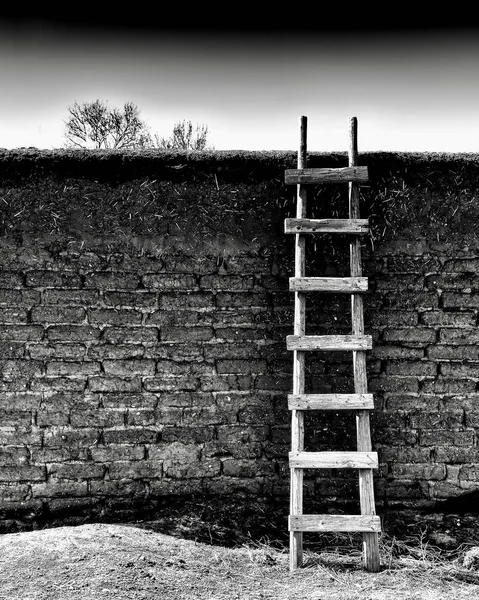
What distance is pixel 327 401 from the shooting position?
340 cm

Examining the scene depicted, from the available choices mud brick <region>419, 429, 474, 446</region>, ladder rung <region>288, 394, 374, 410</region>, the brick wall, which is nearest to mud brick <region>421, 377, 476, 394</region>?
the brick wall

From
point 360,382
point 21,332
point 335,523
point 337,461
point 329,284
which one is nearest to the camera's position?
point 335,523

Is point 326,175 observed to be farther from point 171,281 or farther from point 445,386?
point 445,386

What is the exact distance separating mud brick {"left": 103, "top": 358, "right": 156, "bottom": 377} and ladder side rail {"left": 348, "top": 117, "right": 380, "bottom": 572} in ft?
4.17

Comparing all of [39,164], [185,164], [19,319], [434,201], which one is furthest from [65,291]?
[434,201]

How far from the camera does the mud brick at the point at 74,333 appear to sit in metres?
3.76

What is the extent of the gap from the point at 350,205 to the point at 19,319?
217cm

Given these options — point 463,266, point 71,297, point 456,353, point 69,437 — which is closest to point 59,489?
point 69,437

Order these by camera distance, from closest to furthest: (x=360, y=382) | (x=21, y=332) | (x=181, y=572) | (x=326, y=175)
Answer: (x=181, y=572), (x=360, y=382), (x=326, y=175), (x=21, y=332)

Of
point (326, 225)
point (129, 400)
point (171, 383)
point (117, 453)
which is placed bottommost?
point (117, 453)

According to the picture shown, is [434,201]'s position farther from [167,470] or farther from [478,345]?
[167,470]

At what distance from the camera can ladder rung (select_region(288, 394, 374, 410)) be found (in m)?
3.37

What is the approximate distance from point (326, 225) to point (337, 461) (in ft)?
4.47

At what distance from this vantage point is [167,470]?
375 centimetres
